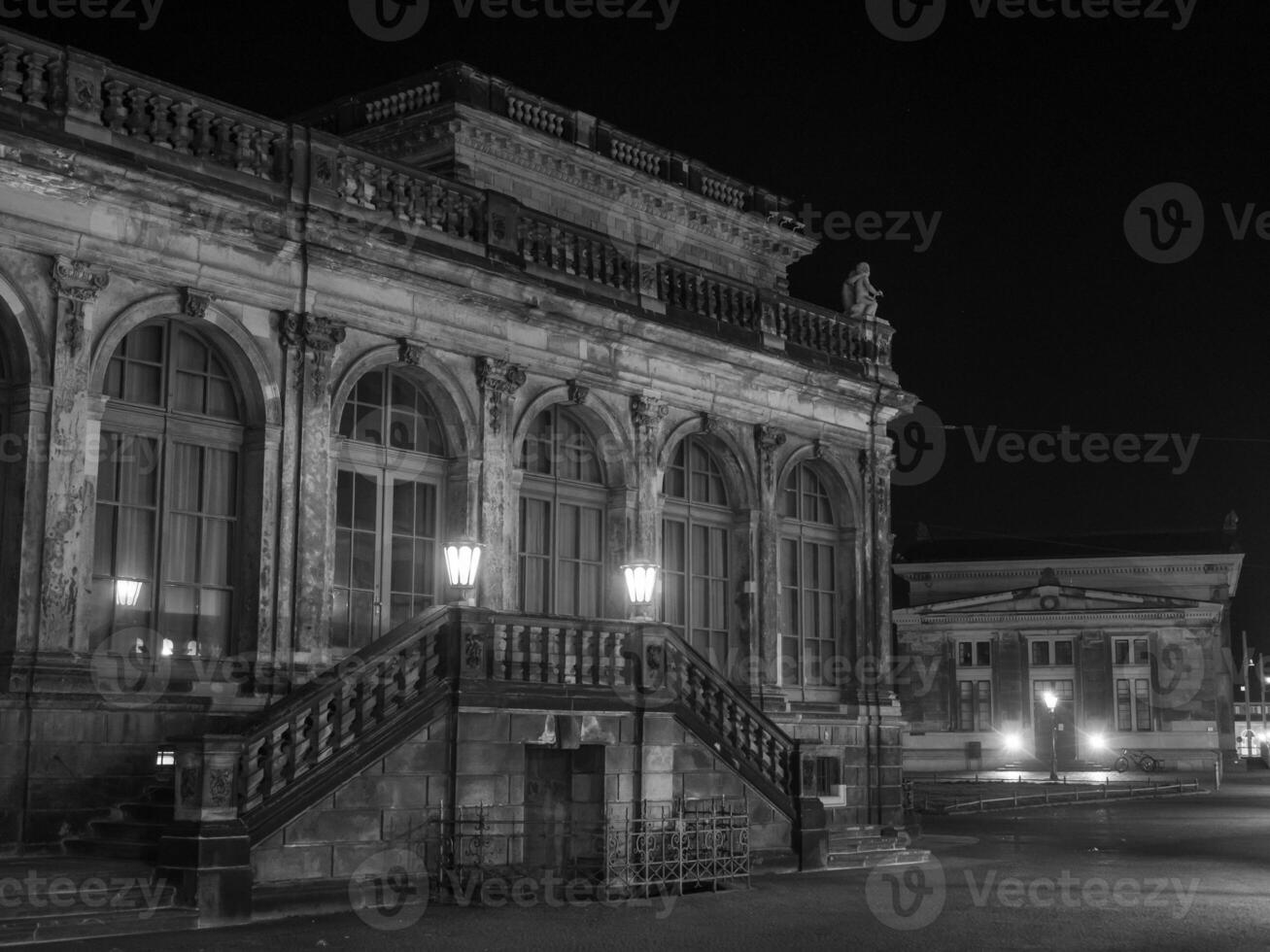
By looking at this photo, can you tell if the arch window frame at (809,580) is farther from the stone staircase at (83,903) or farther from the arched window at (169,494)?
the stone staircase at (83,903)

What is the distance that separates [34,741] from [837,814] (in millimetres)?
13886

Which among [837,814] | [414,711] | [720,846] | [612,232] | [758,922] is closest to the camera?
[758,922]

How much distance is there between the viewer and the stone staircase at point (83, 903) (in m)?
13.6

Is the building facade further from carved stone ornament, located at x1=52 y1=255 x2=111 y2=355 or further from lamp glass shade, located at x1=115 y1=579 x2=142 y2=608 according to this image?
carved stone ornament, located at x1=52 y1=255 x2=111 y2=355

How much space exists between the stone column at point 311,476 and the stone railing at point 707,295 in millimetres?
6658

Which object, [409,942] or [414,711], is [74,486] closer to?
[414,711]

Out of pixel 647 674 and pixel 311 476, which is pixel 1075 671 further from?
pixel 311 476

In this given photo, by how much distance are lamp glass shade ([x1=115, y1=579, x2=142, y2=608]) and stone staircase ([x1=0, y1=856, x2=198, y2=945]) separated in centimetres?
330

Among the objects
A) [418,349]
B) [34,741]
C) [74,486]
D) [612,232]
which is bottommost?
[34,741]

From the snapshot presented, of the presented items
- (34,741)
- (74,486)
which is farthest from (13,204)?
(34,741)

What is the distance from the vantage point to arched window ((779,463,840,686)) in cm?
2678

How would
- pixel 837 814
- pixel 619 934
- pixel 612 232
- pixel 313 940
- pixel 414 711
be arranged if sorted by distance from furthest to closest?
pixel 612 232, pixel 837 814, pixel 414 711, pixel 619 934, pixel 313 940

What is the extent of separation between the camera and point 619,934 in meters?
15.2

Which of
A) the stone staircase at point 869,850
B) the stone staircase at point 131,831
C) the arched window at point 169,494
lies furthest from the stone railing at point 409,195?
the stone staircase at point 869,850
